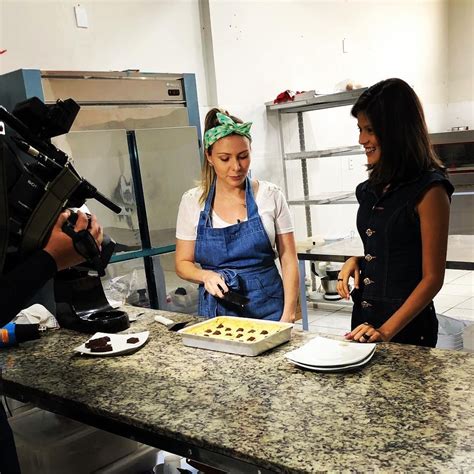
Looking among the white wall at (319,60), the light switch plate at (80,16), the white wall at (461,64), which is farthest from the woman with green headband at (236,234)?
the white wall at (461,64)

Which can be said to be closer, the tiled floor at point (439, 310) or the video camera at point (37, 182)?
the video camera at point (37, 182)

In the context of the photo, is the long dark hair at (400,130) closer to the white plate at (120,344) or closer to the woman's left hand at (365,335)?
the woman's left hand at (365,335)

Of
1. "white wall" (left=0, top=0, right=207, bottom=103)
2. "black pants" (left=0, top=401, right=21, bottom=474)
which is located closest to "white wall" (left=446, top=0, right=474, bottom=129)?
"white wall" (left=0, top=0, right=207, bottom=103)

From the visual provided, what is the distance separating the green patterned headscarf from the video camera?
722 millimetres

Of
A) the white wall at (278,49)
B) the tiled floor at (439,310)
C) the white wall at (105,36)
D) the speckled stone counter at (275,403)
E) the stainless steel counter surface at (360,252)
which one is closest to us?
the speckled stone counter at (275,403)

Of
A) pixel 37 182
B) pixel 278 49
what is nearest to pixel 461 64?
pixel 278 49

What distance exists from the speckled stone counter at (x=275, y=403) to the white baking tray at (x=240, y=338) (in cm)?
3

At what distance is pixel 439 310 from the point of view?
15.2 feet

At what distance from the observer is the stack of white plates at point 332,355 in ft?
4.33

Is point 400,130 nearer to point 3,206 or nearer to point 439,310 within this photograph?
point 3,206

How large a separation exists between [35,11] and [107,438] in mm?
2536

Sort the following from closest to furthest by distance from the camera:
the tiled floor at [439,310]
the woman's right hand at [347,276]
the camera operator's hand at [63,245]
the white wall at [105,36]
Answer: the camera operator's hand at [63,245] → the woman's right hand at [347,276] → the white wall at [105,36] → the tiled floor at [439,310]

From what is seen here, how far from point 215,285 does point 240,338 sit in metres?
0.38

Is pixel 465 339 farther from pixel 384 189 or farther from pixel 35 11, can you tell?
pixel 35 11
